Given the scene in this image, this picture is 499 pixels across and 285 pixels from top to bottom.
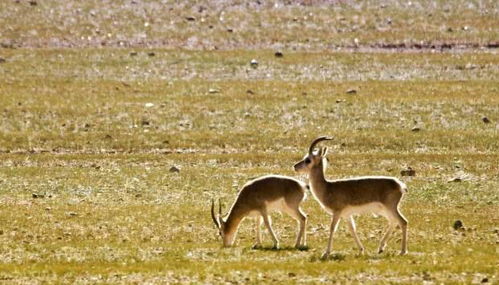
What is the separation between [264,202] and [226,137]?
20287 mm

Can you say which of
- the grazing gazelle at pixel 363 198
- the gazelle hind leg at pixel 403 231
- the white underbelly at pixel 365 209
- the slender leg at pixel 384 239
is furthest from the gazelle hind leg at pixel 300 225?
the gazelle hind leg at pixel 403 231

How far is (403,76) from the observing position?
59438 mm

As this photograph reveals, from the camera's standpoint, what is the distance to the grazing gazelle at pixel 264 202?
81.1 ft

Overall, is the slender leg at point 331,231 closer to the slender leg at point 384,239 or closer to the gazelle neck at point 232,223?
the slender leg at point 384,239

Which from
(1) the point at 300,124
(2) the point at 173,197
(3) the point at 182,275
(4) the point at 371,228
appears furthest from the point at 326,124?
(3) the point at 182,275

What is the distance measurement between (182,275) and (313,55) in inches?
1794

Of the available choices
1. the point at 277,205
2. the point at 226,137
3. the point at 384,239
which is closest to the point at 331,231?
the point at 384,239

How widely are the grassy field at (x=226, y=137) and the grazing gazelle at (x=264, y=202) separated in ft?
2.22

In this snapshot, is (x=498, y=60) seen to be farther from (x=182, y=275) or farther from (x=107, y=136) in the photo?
(x=182, y=275)

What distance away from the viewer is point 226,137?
4516 cm

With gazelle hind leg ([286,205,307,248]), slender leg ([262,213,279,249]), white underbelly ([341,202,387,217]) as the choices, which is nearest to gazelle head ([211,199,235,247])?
slender leg ([262,213,279,249])

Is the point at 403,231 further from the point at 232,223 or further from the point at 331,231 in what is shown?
the point at 232,223

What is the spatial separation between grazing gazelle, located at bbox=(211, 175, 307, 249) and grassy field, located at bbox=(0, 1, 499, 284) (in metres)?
0.68

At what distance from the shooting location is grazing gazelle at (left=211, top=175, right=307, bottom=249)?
81.1 feet
